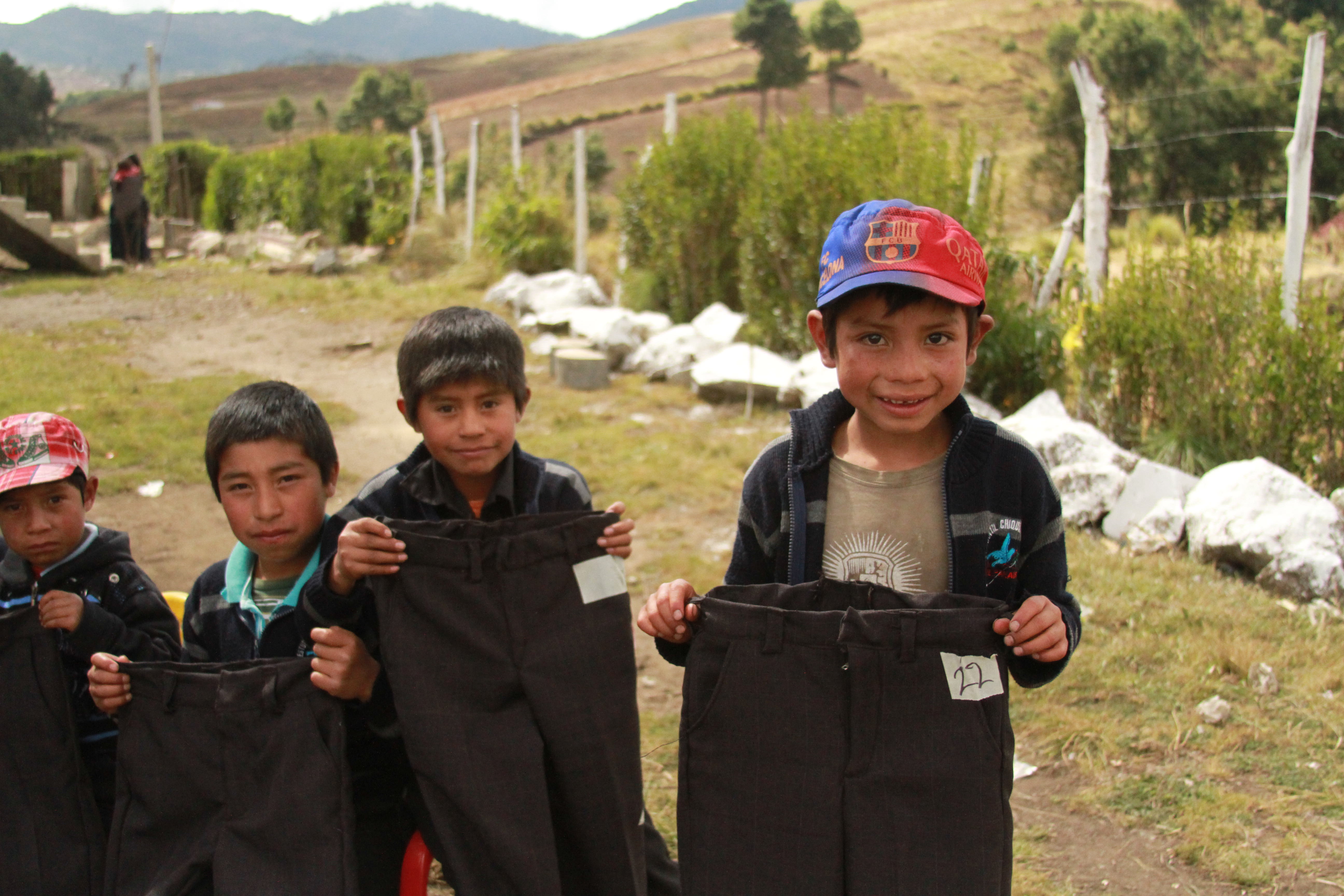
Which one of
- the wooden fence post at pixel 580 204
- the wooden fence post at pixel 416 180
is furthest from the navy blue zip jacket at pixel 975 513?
the wooden fence post at pixel 416 180

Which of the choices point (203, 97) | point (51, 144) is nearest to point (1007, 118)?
point (51, 144)

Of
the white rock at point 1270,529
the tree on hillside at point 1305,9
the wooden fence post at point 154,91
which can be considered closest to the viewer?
the white rock at point 1270,529

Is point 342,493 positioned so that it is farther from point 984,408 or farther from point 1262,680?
point 1262,680

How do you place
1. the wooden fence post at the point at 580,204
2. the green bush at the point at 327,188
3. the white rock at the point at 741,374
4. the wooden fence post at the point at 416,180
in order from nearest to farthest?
the white rock at the point at 741,374, the wooden fence post at the point at 580,204, the wooden fence post at the point at 416,180, the green bush at the point at 327,188

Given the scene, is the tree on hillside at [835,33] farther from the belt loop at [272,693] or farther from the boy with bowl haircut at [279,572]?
the belt loop at [272,693]

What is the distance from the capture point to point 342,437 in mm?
7141

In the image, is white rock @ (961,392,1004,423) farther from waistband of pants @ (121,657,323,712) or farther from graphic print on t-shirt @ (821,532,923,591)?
waistband of pants @ (121,657,323,712)

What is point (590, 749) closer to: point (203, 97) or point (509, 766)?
point (509, 766)

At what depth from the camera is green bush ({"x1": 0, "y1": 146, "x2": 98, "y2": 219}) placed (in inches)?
904

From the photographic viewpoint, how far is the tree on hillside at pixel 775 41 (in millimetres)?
53719

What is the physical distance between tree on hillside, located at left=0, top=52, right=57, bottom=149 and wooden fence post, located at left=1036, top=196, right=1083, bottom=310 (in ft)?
112

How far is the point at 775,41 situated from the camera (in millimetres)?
54125

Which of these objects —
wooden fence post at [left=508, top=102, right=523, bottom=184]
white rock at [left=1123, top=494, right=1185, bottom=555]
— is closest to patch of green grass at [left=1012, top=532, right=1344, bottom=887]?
white rock at [left=1123, top=494, right=1185, bottom=555]

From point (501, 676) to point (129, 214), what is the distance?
18.0 metres
